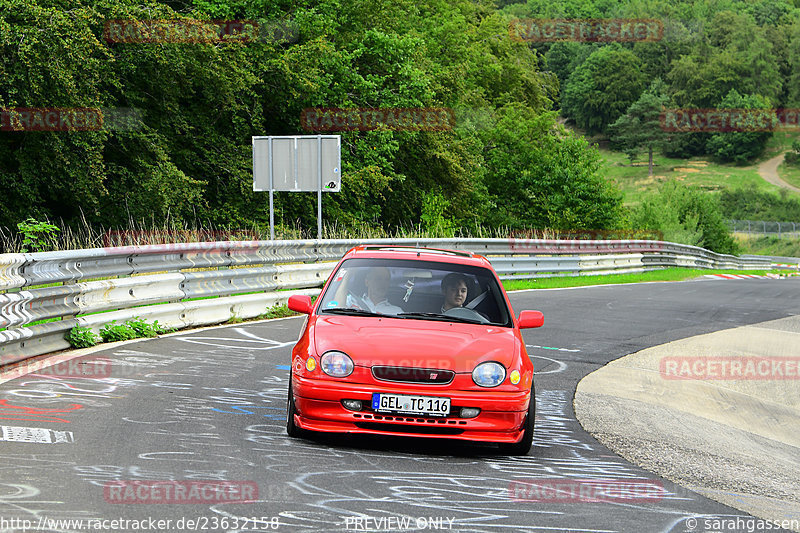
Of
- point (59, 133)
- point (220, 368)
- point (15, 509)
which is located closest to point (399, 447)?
point (15, 509)

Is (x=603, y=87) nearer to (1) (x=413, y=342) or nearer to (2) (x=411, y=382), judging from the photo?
(1) (x=413, y=342)

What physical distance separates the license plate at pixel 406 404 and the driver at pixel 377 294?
1.13 metres

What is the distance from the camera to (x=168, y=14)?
30438mm

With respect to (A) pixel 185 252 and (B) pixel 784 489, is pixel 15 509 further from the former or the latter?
(A) pixel 185 252

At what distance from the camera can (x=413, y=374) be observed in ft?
21.4

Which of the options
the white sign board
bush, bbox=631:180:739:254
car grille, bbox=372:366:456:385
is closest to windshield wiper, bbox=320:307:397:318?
car grille, bbox=372:366:456:385

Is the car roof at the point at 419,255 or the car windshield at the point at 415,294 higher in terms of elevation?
the car roof at the point at 419,255

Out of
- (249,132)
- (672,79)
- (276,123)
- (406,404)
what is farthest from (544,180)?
(672,79)

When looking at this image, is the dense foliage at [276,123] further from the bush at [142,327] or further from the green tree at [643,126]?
the green tree at [643,126]

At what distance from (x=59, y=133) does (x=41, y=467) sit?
74.5ft

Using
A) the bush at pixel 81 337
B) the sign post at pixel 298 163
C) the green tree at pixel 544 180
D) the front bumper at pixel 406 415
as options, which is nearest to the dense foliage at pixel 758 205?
the green tree at pixel 544 180

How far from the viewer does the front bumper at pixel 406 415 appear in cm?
645

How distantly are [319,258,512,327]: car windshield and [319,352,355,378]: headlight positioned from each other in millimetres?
843

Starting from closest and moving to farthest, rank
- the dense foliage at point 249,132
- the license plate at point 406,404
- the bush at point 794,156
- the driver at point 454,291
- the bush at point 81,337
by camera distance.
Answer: the license plate at point 406,404 < the driver at point 454,291 < the bush at point 81,337 < the dense foliage at point 249,132 < the bush at point 794,156
